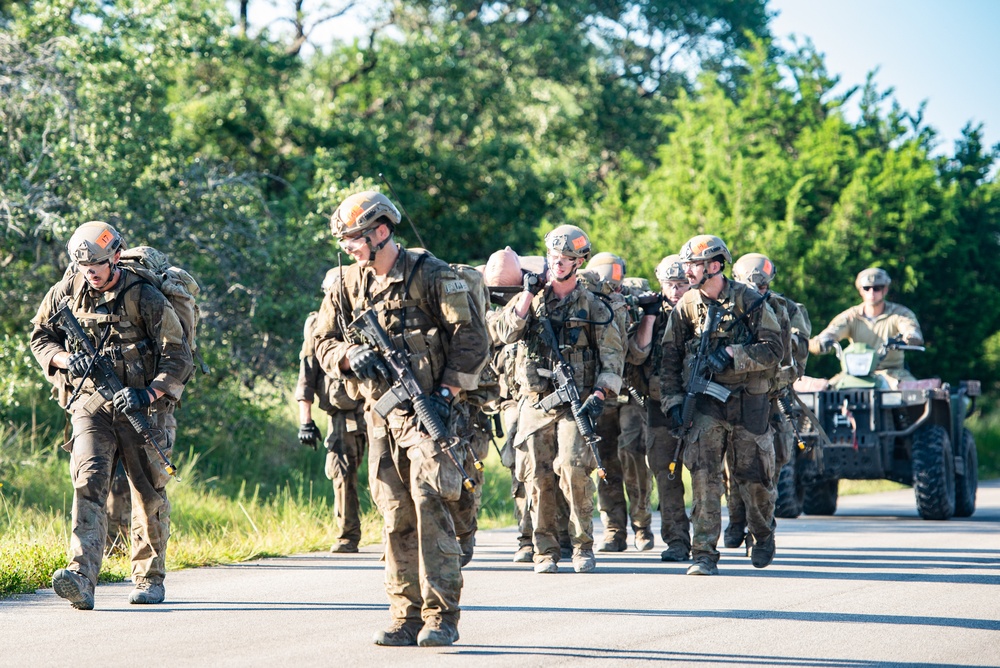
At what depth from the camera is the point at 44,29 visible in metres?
15.5

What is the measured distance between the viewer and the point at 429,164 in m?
25.9

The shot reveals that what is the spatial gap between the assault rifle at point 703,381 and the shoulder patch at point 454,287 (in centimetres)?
303

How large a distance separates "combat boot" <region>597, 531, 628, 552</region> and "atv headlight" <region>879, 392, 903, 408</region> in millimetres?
4080

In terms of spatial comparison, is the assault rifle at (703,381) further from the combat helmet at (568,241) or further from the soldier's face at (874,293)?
the soldier's face at (874,293)

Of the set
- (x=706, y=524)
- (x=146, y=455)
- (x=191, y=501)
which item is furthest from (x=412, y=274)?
(x=191, y=501)

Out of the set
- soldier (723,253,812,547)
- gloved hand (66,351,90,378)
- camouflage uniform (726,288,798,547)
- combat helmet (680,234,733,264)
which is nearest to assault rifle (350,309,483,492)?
gloved hand (66,351,90,378)

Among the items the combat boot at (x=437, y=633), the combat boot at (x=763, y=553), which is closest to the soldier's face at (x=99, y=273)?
the combat boot at (x=437, y=633)

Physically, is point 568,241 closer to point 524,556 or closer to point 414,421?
point 524,556

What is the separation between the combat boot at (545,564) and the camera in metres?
9.33

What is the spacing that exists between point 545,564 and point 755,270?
2.93 meters

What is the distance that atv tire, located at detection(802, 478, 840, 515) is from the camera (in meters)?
14.6

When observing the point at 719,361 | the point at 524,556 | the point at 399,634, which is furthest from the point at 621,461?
the point at 399,634

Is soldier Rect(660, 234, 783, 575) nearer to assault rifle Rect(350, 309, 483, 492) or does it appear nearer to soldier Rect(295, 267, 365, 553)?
soldier Rect(295, 267, 365, 553)

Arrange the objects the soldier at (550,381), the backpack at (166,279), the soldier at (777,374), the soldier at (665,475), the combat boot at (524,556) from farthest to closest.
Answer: the soldier at (777,374)
the soldier at (665,475)
the combat boot at (524,556)
the soldier at (550,381)
the backpack at (166,279)
